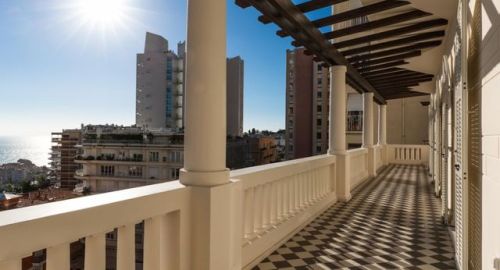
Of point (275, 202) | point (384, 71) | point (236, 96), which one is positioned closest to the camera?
point (275, 202)

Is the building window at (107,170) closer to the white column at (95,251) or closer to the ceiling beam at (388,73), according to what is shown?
the ceiling beam at (388,73)

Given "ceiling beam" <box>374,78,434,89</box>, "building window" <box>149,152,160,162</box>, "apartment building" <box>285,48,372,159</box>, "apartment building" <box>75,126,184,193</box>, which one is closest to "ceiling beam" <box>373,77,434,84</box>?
"ceiling beam" <box>374,78,434,89</box>

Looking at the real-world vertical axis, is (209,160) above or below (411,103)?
below

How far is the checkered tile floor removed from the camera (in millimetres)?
3188

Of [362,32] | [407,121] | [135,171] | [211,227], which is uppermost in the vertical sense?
[362,32]

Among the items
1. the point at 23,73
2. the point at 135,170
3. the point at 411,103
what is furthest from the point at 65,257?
the point at 135,170

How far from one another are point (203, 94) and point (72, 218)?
1.22 meters

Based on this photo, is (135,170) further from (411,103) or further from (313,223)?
(313,223)

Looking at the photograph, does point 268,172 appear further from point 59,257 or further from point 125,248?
point 59,257

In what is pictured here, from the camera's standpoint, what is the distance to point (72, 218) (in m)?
1.33

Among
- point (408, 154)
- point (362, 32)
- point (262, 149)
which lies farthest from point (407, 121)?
point (262, 149)

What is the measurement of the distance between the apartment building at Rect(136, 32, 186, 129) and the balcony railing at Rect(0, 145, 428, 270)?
1884 inches

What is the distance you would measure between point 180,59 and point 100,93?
19818mm

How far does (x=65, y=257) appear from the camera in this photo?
4.38 ft
